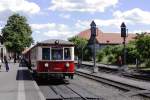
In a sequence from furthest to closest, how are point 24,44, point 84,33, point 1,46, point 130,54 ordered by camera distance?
point 84,33 → point 1,46 → point 24,44 → point 130,54

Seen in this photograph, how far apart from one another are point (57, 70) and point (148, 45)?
22.9 meters

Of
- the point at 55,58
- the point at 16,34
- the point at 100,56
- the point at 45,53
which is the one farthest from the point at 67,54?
the point at 16,34

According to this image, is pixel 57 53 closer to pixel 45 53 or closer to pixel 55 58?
pixel 55 58

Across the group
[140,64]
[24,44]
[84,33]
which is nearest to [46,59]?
[140,64]

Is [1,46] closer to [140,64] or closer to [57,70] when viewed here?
[140,64]

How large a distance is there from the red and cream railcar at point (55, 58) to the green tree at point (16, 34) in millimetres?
73461

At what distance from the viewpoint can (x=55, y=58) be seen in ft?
88.5

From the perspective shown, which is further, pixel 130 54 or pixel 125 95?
pixel 130 54

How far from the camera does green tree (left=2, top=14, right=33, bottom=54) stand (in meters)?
101

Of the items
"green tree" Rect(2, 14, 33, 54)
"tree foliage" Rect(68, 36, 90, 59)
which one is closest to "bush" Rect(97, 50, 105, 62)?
"tree foliage" Rect(68, 36, 90, 59)

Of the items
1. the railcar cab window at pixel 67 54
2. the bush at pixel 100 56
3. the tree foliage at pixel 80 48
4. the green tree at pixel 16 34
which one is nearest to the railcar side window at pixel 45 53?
the railcar cab window at pixel 67 54

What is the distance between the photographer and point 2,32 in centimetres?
10406

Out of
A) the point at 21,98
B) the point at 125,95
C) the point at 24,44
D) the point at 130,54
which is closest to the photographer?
the point at 21,98

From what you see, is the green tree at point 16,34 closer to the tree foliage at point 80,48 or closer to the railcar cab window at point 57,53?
the tree foliage at point 80,48
